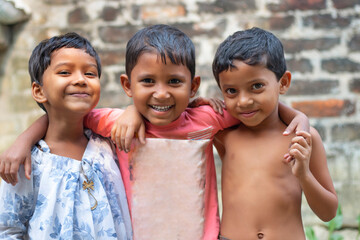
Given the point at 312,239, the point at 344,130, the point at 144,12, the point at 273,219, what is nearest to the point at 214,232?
the point at 273,219

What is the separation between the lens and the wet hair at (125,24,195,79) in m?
2.00

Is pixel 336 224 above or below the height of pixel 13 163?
below

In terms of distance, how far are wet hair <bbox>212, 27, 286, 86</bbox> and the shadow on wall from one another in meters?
2.15

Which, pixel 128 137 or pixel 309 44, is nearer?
pixel 128 137

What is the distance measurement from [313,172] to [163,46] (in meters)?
0.86

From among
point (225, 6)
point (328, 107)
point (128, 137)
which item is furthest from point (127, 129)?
point (328, 107)

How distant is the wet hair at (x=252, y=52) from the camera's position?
1.99m

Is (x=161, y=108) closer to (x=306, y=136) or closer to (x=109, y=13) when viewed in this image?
(x=306, y=136)

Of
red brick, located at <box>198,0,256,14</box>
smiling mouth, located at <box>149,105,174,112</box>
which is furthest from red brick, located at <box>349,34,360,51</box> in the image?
smiling mouth, located at <box>149,105,174,112</box>

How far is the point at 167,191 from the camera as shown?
2.13 metres

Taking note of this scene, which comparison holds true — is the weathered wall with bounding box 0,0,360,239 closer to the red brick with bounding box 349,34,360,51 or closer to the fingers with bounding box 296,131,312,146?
the red brick with bounding box 349,34,360,51

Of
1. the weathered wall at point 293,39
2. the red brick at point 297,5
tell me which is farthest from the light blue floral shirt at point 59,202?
the red brick at point 297,5

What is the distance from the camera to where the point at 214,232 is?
2115 millimetres

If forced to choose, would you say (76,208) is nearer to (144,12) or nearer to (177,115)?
(177,115)
